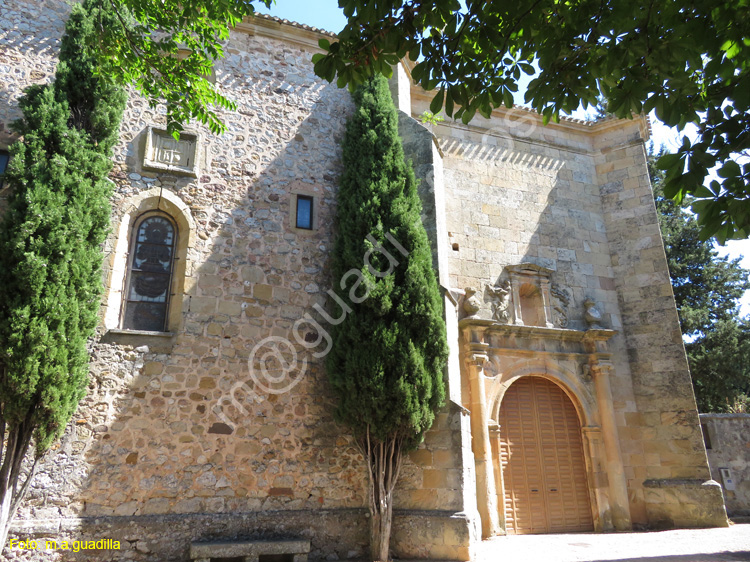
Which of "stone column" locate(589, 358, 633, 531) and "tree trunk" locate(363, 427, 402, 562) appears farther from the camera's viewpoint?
"stone column" locate(589, 358, 633, 531)

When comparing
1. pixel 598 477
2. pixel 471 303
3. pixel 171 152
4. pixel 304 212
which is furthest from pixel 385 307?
Answer: pixel 598 477

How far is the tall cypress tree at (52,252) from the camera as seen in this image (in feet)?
19.7

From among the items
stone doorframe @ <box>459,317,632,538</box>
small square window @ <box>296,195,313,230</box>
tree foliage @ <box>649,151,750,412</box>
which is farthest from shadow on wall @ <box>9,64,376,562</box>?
tree foliage @ <box>649,151,750,412</box>

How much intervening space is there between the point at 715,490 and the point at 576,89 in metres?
9.12

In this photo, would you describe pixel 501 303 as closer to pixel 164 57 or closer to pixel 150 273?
pixel 150 273

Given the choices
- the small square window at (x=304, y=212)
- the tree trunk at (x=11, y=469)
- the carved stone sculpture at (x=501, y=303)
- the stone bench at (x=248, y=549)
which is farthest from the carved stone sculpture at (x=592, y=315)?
the tree trunk at (x=11, y=469)

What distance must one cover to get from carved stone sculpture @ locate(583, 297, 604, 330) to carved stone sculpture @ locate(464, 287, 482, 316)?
2.32 m

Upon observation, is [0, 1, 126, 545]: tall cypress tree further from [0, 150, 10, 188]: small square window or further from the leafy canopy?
the leafy canopy

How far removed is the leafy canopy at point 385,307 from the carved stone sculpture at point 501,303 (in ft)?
8.05

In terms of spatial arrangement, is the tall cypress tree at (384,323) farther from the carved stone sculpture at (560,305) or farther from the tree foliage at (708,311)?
the tree foliage at (708,311)

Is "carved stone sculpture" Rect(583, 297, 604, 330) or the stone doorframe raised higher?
"carved stone sculpture" Rect(583, 297, 604, 330)

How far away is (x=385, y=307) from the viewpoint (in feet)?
24.6

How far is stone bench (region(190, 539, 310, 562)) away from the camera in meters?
6.31

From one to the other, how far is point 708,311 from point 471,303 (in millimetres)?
10649
